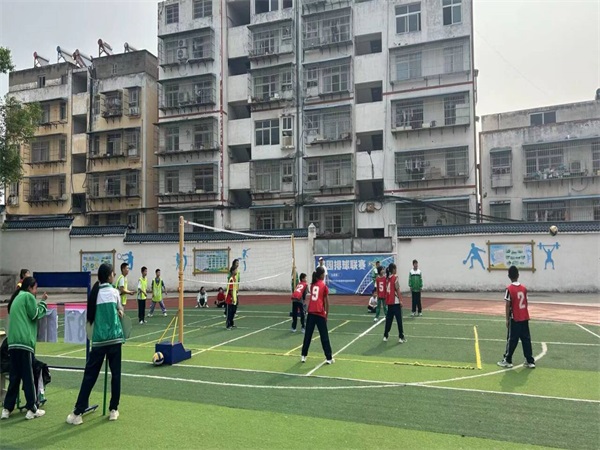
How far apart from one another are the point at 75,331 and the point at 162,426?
2.60 metres

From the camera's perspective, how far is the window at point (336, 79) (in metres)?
31.9

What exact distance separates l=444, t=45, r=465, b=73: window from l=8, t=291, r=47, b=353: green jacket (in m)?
28.8

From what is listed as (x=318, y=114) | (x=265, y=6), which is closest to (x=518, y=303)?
(x=318, y=114)

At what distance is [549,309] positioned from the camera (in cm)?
1730

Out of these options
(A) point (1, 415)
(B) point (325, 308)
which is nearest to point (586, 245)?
(B) point (325, 308)

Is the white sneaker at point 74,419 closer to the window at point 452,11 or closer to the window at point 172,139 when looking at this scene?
the window at point 452,11

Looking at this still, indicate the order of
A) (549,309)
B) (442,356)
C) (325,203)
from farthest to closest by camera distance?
(325,203) → (549,309) → (442,356)

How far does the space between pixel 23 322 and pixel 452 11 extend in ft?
102

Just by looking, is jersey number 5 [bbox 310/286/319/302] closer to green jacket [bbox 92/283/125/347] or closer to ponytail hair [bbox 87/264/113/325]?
green jacket [bbox 92/283/125/347]

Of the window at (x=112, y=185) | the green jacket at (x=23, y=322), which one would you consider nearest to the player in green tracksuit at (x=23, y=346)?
the green jacket at (x=23, y=322)

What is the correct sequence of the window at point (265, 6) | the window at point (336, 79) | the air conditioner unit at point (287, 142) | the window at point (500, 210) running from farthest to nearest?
the window at point (265, 6) → the air conditioner unit at point (287, 142) → the window at point (336, 79) → the window at point (500, 210)

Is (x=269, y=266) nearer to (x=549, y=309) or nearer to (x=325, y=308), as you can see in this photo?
(x=549, y=309)

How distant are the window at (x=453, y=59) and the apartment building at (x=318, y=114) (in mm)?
63

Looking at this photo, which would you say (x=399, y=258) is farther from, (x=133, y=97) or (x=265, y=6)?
(x=133, y=97)
